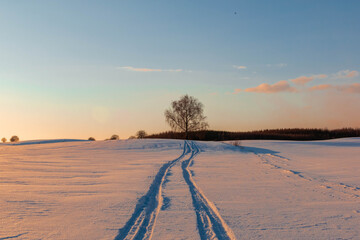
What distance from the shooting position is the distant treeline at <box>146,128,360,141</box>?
37.9m

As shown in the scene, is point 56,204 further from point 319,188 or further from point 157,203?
point 319,188

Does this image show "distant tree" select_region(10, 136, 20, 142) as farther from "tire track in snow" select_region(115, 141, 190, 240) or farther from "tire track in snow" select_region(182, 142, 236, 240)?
"tire track in snow" select_region(182, 142, 236, 240)

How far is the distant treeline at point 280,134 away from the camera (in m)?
37.9

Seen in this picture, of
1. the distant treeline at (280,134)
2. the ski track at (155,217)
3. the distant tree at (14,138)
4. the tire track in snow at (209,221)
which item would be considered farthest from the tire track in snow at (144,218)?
the distant tree at (14,138)

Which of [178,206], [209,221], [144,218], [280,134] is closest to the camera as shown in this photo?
[209,221]

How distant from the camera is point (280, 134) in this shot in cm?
3909

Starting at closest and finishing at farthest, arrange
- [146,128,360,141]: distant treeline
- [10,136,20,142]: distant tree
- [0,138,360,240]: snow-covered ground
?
[0,138,360,240]: snow-covered ground, [146,128,360,141]: distant treeline, [10,136,20,142]: distant tree

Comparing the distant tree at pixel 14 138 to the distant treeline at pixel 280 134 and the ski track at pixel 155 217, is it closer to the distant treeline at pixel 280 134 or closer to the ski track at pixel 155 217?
the distant treeline at pixel 280 134

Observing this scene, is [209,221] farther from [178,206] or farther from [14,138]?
[14,138]

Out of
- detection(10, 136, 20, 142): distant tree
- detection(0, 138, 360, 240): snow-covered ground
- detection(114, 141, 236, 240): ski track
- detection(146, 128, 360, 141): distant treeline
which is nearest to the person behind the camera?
detection(114, 141, 236, 240): ski track

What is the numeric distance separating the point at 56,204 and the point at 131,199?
1366mm

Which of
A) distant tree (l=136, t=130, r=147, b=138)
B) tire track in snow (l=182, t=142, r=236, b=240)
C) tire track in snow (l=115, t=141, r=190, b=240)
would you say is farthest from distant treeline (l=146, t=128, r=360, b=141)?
tire track in snow (l=182, t=142, r=236, b=240)

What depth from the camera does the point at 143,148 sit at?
21.4 meters

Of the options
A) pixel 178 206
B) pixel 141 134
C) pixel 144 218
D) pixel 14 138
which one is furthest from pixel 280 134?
pixel 144 218
